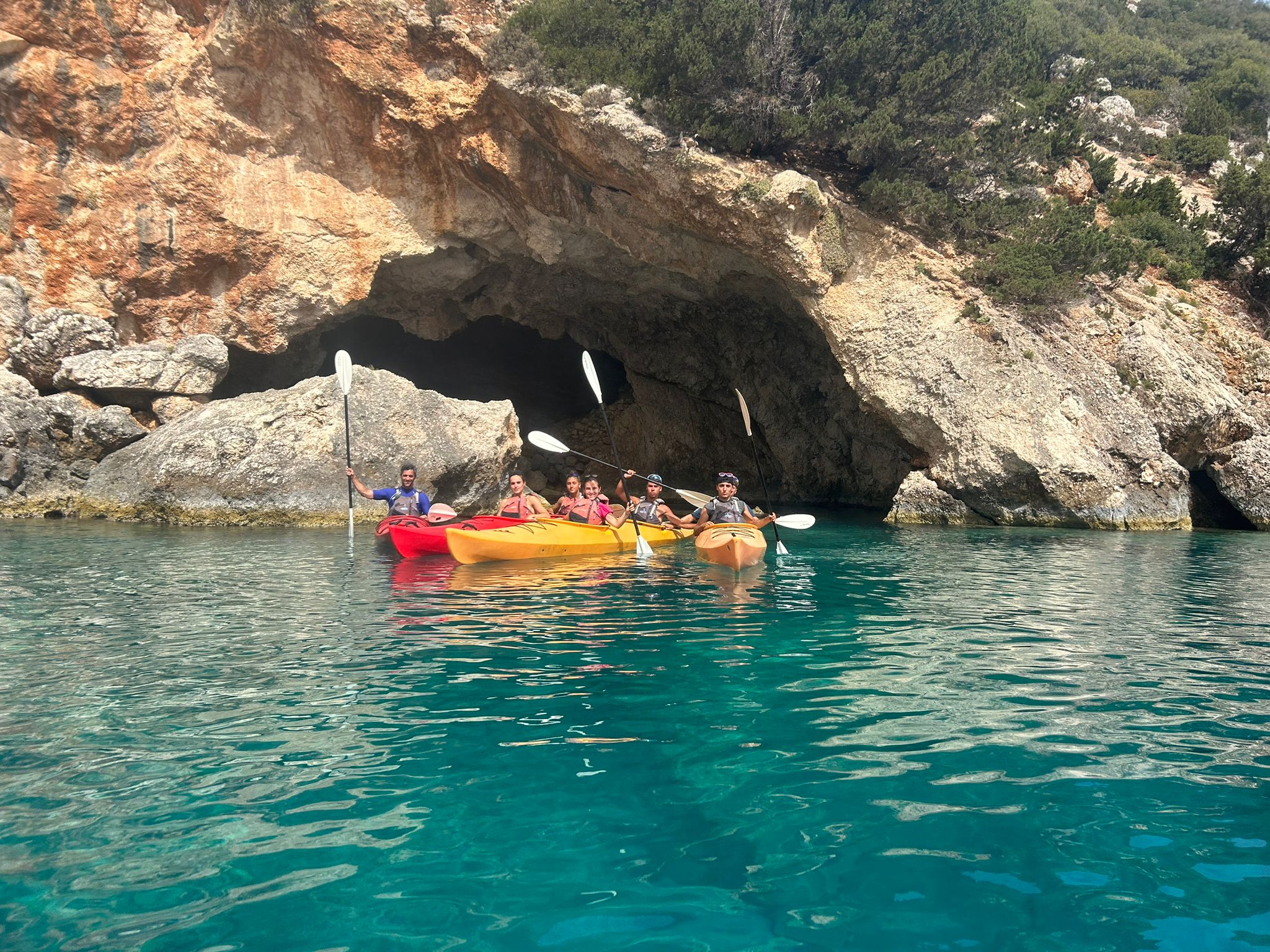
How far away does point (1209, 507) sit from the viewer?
62.4ft

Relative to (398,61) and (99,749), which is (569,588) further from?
(398,61)

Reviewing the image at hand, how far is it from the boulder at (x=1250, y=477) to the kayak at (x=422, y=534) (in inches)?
598

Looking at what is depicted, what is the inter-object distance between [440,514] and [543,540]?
1.54 meters

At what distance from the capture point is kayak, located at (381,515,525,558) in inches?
433

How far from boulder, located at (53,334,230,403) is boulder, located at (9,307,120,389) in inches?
13.0

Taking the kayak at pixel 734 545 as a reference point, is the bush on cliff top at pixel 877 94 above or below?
above

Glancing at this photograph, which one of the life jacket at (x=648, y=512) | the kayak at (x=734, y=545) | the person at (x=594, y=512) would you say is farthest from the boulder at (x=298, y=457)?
the kayak at (x=734, y=545)

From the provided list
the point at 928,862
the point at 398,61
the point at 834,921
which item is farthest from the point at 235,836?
the point at 398,61

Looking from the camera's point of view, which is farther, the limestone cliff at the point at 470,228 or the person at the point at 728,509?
the limestone cliff at the point at 470,228

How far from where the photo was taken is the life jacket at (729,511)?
12.0 meters

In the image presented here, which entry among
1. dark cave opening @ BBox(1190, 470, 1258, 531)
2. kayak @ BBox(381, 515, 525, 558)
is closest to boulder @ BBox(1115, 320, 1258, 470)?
dark cave opening @ BBox(1190, 470, 1258, 531)

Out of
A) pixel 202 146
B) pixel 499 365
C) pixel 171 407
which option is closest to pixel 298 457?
pixel 171 407

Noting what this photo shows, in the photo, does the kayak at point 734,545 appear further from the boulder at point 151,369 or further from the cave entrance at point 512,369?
the cave entrance at point 512,369

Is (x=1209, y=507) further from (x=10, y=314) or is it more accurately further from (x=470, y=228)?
(x=10, y=314)
